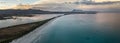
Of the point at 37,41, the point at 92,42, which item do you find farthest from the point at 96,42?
the point at 37,41

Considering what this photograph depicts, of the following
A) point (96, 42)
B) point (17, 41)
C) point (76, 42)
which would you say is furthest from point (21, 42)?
point (96, 42)

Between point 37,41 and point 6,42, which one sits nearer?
point 6,42

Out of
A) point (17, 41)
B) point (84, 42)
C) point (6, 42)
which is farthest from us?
point (84, 42)

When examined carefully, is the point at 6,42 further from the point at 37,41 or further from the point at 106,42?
the point at 106,42

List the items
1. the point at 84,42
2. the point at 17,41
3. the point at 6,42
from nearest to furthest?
the point at 6,42
the point at 17,41
the point at 84,42

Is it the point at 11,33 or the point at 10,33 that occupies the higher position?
the point at 10,33

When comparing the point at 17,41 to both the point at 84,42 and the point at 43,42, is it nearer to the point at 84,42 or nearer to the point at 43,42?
the point at 43,42

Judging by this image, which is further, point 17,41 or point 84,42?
point 84,42

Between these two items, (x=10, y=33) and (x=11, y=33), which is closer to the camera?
(x=10, y=33)
